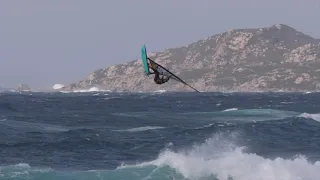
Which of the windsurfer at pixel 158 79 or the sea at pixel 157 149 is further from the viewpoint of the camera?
the sea at pixel 157 149

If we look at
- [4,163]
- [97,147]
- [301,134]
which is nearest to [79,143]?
[97,147]

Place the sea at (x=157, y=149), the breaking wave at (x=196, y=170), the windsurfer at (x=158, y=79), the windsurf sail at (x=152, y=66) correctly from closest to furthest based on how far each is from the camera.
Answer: the windsurf sail at (x=152, y=66) → the windsurfer at (x=158, y=79) → the breaking wave at (x=196, y=170) → the sea at (x=157, y=149)

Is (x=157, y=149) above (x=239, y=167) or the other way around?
the other way around

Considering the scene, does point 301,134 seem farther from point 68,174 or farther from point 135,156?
point 68,174

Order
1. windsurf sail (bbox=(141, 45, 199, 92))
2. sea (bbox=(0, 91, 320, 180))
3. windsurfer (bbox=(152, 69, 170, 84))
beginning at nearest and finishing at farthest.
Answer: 1. windsurf sail (bbox=(141, 45, 199, 92))
2. windsurfer (bbox=(152, 69, 170, 84))
3. sea (bbox=(0, 91, 320, 180))

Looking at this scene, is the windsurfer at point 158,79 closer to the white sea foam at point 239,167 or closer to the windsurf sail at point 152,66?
the windsurf sail at point 152,66

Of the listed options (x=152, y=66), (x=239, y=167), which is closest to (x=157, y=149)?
(x=239, y=167)

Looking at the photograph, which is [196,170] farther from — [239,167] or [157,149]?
[157,149]

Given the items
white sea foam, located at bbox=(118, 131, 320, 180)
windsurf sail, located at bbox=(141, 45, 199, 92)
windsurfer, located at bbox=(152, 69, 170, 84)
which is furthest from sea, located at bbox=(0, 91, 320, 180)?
windsurfer, located at bbox=(152, 69, 170, 84)

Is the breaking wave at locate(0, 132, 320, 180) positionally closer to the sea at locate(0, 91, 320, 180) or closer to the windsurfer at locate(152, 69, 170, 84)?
the sea at locate(0, 91, 320, 180)

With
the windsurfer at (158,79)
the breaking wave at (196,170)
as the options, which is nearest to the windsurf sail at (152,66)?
the windsurfer at (158,79)

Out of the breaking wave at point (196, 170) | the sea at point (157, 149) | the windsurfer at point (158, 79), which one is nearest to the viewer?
the windsurfer at point (158, 79)

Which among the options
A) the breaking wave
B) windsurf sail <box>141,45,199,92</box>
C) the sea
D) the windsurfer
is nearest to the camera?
windsurf sail <box>141,45,199,92</box>

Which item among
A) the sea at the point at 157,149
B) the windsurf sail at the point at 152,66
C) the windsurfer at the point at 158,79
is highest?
the windsurf sail at the point at 152,66
